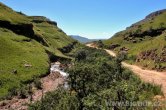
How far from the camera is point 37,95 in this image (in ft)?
327

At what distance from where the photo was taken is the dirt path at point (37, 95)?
278 ft

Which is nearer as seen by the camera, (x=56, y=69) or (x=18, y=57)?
(x=18, y=57)

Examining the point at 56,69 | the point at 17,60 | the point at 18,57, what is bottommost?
the point at 56,69

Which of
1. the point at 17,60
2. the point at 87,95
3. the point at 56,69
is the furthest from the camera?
the point at 56,69

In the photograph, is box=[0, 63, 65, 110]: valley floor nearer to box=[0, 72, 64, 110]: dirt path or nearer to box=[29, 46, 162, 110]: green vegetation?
box=[0, 72, 64, 110]: dirt path

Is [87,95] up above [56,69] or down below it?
above

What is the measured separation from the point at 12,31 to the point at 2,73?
67841mm

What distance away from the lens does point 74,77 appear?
220 feet

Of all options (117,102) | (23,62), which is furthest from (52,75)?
(117,102)

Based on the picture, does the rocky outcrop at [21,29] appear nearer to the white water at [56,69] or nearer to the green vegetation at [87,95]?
the white water at [56,69]

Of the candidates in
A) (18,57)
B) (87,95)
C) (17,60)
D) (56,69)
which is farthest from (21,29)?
(87,95)

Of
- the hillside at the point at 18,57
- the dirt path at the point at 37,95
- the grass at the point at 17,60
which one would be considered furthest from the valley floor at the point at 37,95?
the grass at the point at 17,60

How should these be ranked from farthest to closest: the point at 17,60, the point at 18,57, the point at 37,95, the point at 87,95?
1. the point at 18,57
2. the point at 17,60
3. the point at 37,95
4. the point at 87,95

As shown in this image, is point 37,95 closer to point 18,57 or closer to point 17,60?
point 17,60
